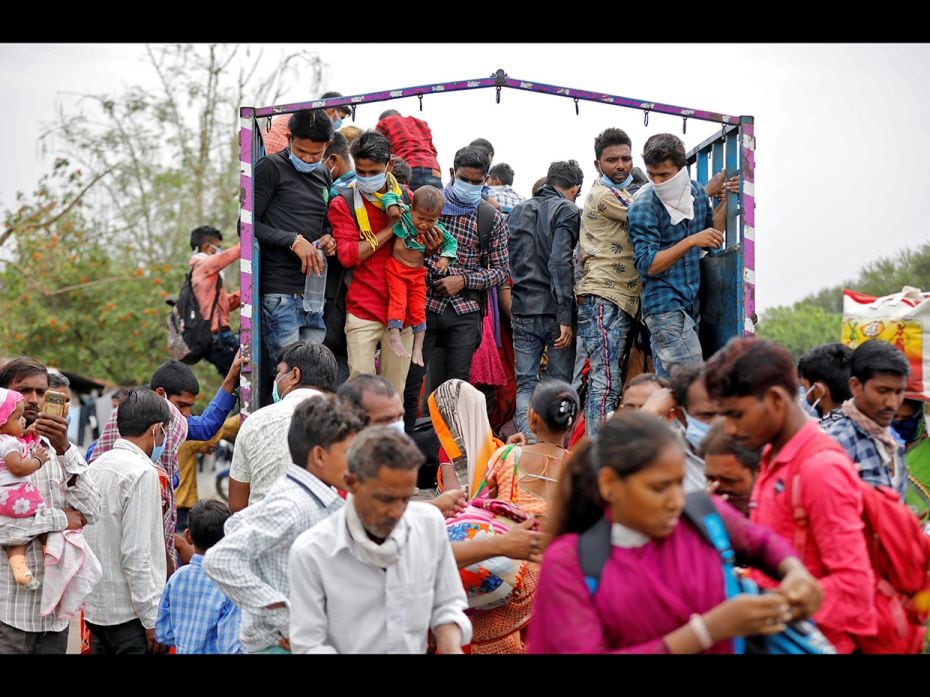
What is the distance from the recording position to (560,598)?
288 cm

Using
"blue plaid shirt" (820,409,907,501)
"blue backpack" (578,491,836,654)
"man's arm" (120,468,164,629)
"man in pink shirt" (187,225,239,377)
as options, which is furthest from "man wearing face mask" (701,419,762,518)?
"man in pink shirt" (187,225,239,377)

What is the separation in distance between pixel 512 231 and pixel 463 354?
1.03 metres

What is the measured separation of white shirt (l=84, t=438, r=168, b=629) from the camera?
5.41 metres

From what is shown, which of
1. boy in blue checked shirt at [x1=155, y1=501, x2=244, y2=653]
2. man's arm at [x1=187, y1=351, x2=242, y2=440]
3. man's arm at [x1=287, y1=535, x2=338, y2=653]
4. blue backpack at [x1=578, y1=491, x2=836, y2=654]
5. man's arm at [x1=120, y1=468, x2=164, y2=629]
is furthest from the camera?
man's arm at [x1=187, y1=351, x2=242, y2=440]

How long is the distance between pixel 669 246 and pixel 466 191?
148 cm

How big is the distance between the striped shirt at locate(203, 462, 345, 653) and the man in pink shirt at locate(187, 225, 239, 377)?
4.87 meters

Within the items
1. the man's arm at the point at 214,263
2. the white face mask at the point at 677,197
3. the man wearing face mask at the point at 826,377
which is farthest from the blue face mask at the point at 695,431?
the man's arm at the point at 214,263

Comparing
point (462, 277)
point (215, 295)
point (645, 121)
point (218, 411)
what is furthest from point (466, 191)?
point (215, 295)

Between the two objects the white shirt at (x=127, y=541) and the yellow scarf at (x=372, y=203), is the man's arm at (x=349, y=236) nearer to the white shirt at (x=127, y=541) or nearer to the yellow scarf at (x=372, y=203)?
the yellow scarf at (x=372, y=203)

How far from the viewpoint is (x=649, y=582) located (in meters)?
2.89

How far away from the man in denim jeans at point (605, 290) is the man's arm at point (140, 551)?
299 cm

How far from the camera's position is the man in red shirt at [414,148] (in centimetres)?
816

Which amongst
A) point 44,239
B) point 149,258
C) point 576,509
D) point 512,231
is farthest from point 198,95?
point 576,509

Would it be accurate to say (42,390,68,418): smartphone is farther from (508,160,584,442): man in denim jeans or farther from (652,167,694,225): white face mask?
(652,167,694,225): white face mask
